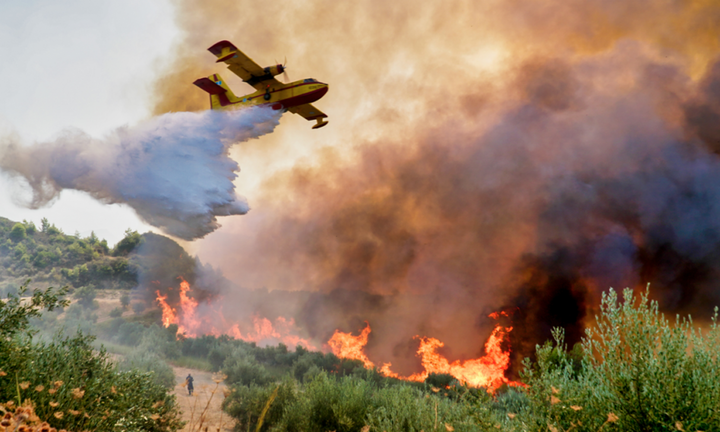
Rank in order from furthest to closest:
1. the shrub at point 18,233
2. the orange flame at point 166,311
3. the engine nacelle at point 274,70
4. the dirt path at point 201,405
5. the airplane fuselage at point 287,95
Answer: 1. the shrub at point 18,233
2. the orange flame at point 166,311
3. the airplane fuselage at point 287,95
4. the engine nacelle at point 274,70
5. the dirt path at point 201,405

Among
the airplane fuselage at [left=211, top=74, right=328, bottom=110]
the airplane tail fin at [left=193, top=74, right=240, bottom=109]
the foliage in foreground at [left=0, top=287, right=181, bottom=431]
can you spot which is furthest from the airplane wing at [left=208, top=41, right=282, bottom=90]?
the foliage in foreground at [left=0, top=287, right=181, bottom=431]

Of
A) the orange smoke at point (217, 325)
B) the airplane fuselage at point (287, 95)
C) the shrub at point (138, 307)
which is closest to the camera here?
the airplane fuselage at point (287, 95)

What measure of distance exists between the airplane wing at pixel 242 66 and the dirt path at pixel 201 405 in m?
16.7

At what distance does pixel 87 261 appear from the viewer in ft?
220

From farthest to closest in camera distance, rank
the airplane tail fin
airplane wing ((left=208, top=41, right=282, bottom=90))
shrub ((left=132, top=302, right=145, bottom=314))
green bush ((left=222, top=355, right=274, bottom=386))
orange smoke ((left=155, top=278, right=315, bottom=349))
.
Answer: shrub ((left=132, top=302, right=145, bottom=314)) < orange smoke ((left=155, top=278, right=315, bottom=349)) < the airplane tail fin < green bush ((left=222, top=355, right=274, bottom=386)) < airplane wing ((left=208, top=41, right=282, bottom=90))

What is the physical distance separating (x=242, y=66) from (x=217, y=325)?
3871 cm

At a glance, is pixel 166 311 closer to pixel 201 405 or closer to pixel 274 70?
pixel 201 405

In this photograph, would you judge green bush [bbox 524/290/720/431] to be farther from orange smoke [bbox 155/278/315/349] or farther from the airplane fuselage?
orange smoke [bbox 155/278/315/349]

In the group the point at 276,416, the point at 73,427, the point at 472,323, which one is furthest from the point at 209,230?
the point at 472,323

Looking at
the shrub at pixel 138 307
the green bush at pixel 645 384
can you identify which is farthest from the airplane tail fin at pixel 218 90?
the shrub at pixel 138 307

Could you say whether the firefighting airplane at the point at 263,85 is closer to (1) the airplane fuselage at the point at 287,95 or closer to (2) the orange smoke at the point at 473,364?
(1) the airplane fuselage at the point at 287,95

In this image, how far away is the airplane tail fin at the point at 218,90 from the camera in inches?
877

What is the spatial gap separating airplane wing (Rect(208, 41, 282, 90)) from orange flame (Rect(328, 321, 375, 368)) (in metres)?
28.7

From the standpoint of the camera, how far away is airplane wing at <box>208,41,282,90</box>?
1755cm
